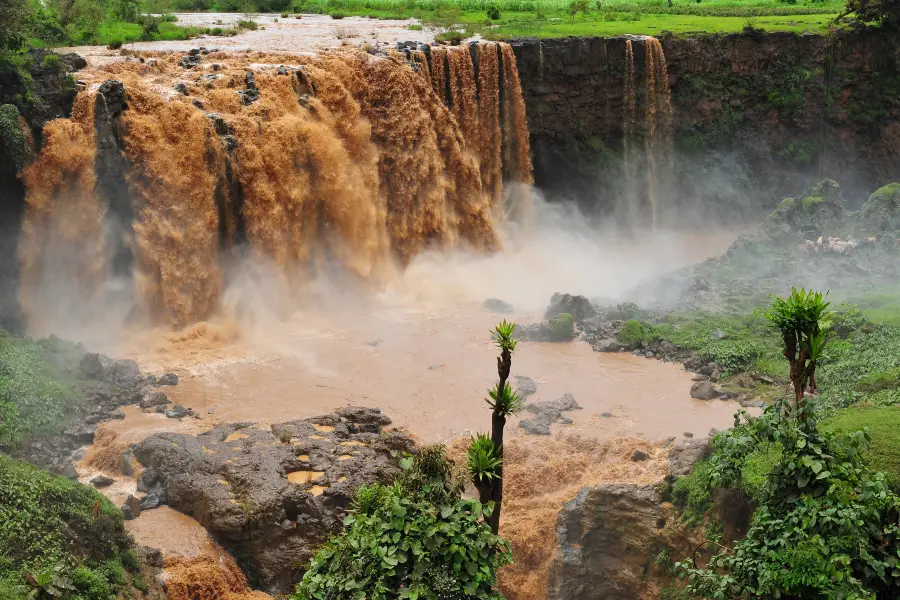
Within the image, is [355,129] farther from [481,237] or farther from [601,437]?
[601,437]

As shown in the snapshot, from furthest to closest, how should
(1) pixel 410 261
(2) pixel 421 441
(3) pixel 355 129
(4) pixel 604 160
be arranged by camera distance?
1. (4) pixel 604 160
2. (1) pixel 410 261
3. (3) pixel 355 129
4. (2) pixel 421 441

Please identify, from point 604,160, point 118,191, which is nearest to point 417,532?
point 118,191

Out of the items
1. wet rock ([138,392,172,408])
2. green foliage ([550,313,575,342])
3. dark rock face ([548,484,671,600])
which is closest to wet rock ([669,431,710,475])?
dark rock face ([548,484,671,600])

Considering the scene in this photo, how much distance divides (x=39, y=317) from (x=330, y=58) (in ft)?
33.7

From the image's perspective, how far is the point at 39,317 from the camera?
863 inches

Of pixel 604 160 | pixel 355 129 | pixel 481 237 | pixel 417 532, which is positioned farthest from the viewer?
pixel 604 160

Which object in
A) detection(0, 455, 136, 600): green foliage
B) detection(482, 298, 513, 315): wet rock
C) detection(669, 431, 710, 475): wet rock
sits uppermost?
detection(669, 431, 710, 475): wet rock

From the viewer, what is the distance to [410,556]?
385 inches

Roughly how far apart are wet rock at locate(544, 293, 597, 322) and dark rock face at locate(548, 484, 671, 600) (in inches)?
405

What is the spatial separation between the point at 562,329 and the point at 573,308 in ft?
4.36

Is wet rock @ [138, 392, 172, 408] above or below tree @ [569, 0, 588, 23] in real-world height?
below

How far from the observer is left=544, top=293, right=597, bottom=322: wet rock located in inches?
945

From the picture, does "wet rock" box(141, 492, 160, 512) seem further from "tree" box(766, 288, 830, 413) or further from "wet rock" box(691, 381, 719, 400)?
"wet rock" box(691, 381, 719, 400)

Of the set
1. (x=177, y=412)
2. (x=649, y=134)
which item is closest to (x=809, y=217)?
(x=649, y=134)
